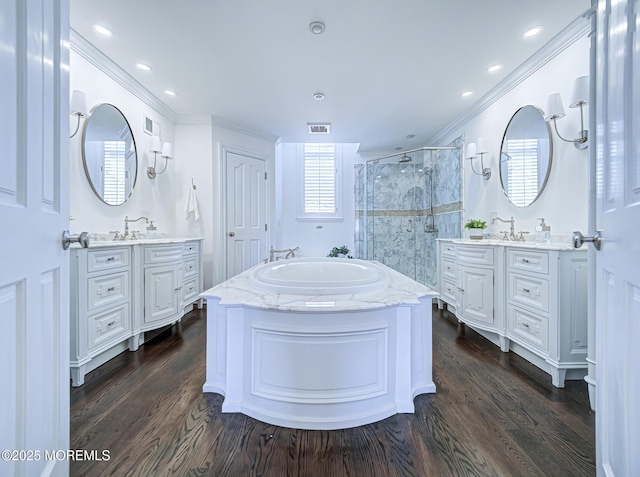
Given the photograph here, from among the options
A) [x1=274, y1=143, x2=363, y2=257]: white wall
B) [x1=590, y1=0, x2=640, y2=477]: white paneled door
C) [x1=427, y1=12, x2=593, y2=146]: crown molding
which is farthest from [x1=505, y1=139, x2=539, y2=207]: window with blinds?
[x1=274, y1=143, x2=363, y2=257]: white wall

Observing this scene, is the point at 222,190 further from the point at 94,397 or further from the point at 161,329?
the point at 94,397

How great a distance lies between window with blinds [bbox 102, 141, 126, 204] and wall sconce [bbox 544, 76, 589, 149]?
3.72 metres

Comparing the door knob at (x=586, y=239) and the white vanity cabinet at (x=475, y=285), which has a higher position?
the door knob at (x=586, y=239)

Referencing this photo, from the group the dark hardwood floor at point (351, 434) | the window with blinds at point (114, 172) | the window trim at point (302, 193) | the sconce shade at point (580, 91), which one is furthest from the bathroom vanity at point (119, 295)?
the sconce shade at point (580, 91)

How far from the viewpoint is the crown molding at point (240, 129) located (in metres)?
3.77

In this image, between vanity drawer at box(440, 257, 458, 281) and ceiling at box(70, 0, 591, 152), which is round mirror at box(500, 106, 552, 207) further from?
vanity drawer at box(440, 257, 458, 281)

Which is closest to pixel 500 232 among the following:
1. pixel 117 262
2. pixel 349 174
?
pixel 349 174

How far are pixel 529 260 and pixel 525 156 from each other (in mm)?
1130

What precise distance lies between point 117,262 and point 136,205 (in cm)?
112

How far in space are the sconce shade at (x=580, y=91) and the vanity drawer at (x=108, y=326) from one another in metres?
3.55

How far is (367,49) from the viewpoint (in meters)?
2.32

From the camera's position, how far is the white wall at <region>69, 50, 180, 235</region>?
2289mm

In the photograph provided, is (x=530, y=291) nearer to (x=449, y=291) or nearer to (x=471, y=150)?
(x=449, y=291)

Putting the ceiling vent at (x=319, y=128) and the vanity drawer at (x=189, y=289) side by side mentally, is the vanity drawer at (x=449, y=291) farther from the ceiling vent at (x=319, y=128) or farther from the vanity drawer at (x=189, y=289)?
the vanity drawer at (x=189, y=289)
